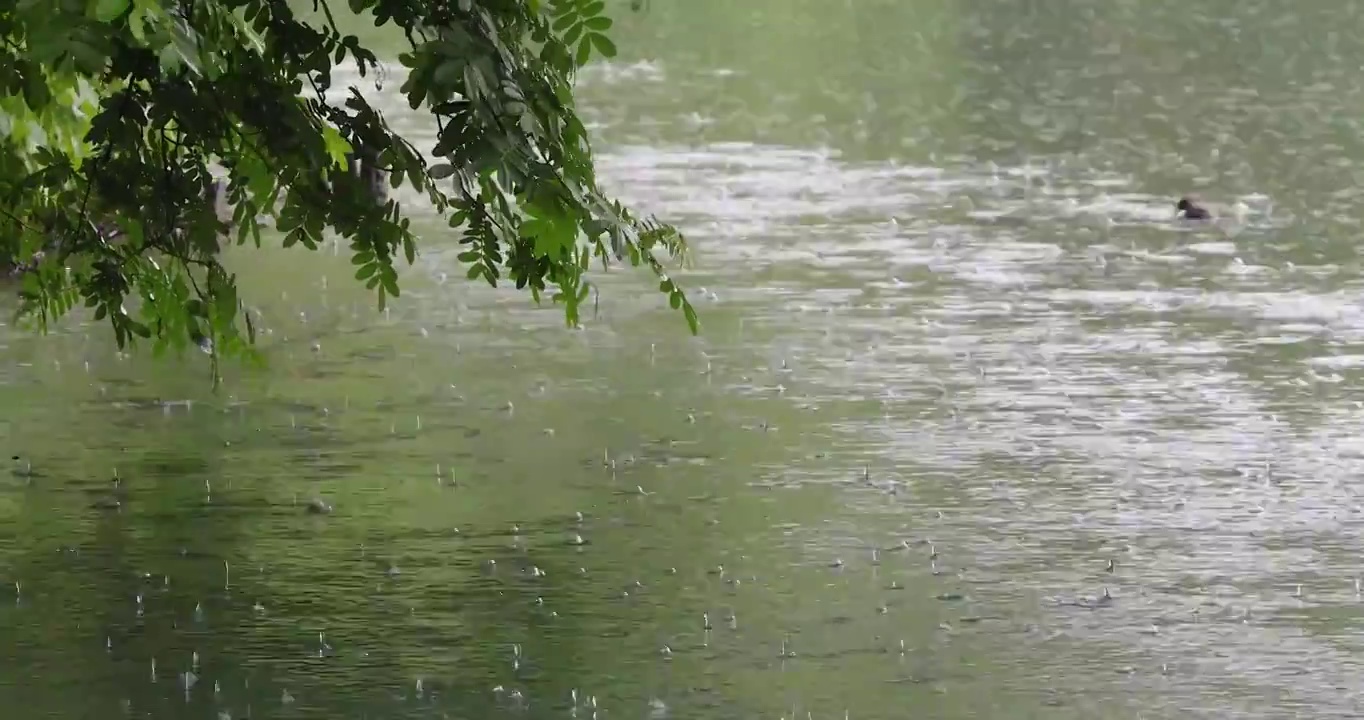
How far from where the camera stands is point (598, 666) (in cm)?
564

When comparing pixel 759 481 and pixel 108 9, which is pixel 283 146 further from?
pixel 759 481

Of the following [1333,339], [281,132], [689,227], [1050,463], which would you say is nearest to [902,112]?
[689,227]

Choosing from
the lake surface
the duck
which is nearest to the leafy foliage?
the lake surface

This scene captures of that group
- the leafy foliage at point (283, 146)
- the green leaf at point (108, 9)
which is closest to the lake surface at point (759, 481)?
the leafy foliage at point (283, 146)

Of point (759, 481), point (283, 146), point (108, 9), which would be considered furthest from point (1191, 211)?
point (108, 9)

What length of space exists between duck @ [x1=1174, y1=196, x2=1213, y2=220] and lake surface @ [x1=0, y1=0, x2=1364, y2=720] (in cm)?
14

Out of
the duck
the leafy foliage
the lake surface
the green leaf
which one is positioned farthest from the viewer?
the duck

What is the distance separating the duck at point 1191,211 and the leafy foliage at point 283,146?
27.8ft

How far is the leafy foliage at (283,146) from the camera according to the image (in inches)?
156

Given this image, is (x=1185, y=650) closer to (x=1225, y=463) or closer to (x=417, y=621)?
(x=1225, y=463)

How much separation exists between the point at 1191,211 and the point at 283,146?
30.5 ft

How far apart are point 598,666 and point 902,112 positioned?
498 inches

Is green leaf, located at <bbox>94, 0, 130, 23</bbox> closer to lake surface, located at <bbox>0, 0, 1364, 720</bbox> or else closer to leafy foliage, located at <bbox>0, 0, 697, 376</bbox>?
leafy foliage, located at <bbox>0, 0, 697, 376</bbox>

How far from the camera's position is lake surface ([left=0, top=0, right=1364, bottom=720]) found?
18.5ft
